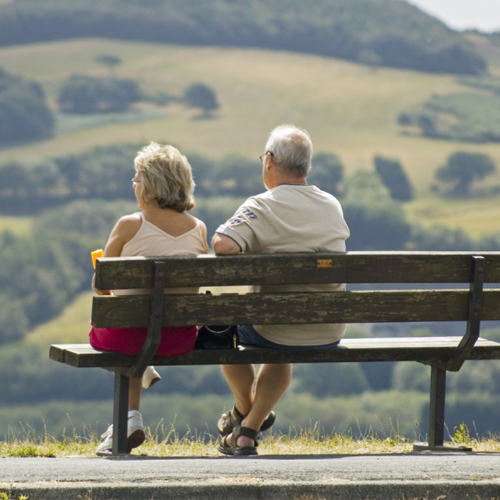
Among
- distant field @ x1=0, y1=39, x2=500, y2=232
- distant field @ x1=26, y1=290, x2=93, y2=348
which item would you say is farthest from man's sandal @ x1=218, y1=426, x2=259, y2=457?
distant field @ x1=0, y1=39, x2=500, y2=232

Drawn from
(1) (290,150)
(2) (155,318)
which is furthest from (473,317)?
(2) (155,318)

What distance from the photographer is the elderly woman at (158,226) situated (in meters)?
4.65

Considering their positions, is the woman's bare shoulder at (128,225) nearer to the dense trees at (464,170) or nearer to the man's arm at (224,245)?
the man's arm at (224,245)

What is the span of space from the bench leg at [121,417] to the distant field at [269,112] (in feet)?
467

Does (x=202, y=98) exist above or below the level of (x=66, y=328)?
above

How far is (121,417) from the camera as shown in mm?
4621

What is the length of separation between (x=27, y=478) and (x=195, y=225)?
1.66m

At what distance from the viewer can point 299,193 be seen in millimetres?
4781

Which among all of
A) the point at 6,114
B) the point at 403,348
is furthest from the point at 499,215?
the point at 403,348

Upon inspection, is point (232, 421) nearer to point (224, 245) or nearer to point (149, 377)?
point (149, 377)

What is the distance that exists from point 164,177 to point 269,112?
178 m

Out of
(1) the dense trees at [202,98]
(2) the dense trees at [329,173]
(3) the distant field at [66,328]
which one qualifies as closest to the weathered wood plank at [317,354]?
(3) the distant field at [66,328]

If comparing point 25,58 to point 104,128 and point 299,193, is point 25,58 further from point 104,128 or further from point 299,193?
point 299,193

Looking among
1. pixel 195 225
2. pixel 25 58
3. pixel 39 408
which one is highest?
pixel 25 58
